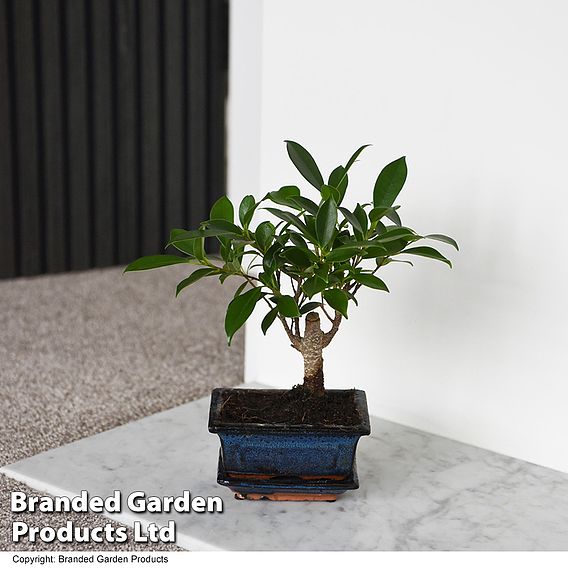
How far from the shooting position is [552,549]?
1.14 meters

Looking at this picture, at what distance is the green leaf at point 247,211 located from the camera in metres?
1.21

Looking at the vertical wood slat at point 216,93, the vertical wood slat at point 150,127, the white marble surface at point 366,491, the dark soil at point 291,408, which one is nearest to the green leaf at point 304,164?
the dark soil at point 291,408

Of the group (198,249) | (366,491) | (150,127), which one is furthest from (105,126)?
(366,491)

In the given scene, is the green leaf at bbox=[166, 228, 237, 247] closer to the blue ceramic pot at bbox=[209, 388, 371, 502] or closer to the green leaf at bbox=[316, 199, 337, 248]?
the green leaf at bbox=[316, 199, 337, 248]

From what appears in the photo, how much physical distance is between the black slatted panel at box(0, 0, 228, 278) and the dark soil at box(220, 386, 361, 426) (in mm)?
1800

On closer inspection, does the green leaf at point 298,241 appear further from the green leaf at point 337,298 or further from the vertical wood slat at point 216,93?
the vertical wood slat at point 216,93

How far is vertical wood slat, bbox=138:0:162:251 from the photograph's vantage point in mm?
3020

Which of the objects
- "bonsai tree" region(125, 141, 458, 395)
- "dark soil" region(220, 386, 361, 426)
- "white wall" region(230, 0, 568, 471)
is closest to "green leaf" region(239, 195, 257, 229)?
"bonsai tree" region(125, 141, 458, 395)

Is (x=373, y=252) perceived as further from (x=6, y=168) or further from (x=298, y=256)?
(x=6, y=168)

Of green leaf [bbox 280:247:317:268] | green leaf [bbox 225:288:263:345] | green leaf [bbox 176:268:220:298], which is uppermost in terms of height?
green leaf [bbox 280:247:317:268]

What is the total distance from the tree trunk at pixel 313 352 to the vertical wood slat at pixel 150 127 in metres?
1.96

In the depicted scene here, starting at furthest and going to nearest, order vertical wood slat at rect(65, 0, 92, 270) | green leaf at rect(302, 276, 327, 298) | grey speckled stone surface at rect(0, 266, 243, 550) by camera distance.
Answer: vertical wood slat at rect(65, 0, 92, 270), grey speckled stone surface at rect(0, 266, 243, 550), green leaf at rect(302, 276, 327, 298)

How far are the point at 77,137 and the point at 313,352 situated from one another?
6.25 ft

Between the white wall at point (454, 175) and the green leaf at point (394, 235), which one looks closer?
the green leaf at point (394, 235)
